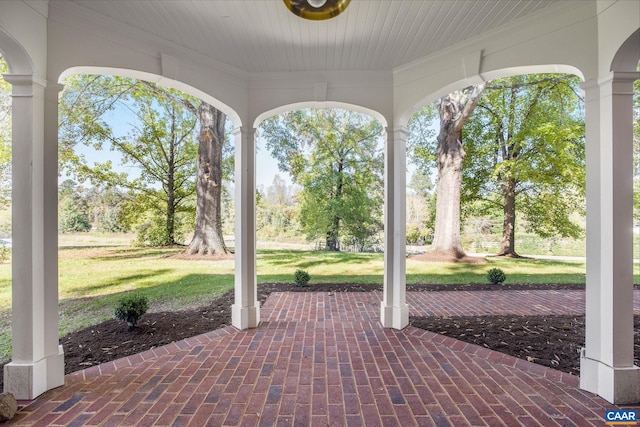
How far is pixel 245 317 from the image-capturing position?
3.94 m

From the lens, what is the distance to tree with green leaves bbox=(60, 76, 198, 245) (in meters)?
7.49

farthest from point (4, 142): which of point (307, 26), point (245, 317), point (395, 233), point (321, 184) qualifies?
point (321, 184)

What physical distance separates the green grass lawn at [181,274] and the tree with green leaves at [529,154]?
5.29 ft

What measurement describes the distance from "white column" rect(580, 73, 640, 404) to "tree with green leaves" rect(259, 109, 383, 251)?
320 inches

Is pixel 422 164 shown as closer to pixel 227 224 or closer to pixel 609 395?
pixel 227 224

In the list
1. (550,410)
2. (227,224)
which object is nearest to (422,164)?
(227,224)

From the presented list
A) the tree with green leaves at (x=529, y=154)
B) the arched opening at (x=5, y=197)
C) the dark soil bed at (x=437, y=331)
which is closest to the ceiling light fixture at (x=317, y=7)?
the dark soil bed at (x=437, y=331)

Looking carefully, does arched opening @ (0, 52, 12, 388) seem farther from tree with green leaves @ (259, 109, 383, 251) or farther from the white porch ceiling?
tree with green leaves @ (259, 109, 383, 251)

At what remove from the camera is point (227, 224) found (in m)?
9.61

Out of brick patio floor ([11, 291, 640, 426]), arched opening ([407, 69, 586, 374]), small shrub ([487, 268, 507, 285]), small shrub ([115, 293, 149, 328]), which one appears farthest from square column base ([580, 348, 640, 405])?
small shrub ([115, 293, 149, 328])

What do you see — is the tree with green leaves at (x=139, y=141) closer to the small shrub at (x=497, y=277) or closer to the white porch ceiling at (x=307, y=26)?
the white porch ceiling at (x=307, y=26)

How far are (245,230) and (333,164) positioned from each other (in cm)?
756

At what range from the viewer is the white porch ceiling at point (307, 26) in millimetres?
2639

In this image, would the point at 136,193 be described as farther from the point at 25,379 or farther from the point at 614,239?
the point at 614,239
